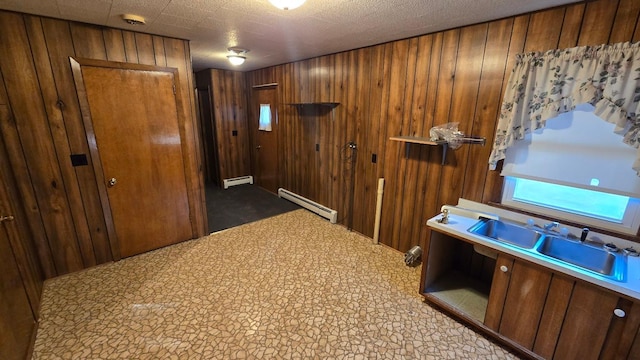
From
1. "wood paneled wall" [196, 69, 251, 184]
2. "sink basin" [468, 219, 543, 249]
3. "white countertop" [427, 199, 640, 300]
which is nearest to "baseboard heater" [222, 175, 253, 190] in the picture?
"wood paneled wall" [196, 69, 251, 184]

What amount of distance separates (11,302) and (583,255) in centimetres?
385

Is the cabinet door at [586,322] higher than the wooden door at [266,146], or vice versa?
the wooden door at [266,146]

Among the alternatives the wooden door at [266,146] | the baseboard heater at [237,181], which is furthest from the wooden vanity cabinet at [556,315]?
the baseboard heater at [237,181]

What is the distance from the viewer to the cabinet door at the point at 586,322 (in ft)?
4.68

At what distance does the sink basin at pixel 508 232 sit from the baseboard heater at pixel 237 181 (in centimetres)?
461

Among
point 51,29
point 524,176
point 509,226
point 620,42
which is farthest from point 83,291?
point 620,42

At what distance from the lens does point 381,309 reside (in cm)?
217

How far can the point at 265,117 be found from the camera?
495cm

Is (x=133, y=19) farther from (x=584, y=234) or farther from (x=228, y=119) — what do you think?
(x=584, y=234)

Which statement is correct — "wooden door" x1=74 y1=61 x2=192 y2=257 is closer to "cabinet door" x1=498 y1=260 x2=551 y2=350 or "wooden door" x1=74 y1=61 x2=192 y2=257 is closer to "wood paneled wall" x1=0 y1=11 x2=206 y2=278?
"wood paneled wall" x1=0 y1=11 x2=206 y2=278

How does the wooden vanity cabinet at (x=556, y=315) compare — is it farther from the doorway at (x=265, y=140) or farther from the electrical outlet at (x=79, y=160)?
the doorway at (x=265, y=140)

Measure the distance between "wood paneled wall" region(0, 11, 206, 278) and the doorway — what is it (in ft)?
6.64

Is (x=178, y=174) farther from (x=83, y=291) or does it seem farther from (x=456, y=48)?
(x=456, y=48)

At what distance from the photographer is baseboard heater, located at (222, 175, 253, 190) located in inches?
213
